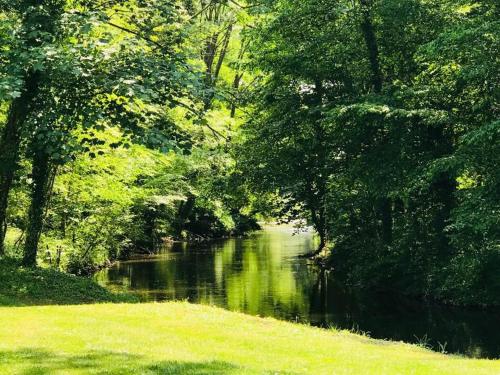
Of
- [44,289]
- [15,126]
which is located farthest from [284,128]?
[15,126]

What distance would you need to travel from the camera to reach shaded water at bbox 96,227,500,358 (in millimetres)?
20484

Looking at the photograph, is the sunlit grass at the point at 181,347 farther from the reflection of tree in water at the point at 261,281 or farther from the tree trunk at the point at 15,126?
the reflection of tree in water at the point at 261,281

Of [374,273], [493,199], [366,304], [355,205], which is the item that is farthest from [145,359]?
[355,205]

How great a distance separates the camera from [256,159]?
3516 centimetres

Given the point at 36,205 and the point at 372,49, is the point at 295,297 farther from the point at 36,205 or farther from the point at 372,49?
the point at 372,49

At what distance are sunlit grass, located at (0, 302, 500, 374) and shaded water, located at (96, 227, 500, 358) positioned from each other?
5324 mm

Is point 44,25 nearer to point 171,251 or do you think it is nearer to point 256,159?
point 256,159

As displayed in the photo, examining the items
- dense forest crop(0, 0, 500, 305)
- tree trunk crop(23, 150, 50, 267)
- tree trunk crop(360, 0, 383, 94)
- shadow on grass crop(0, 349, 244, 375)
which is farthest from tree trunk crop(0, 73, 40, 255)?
tree trunk crop(360, 0, 383, 94)

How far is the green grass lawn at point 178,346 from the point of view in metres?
9.41

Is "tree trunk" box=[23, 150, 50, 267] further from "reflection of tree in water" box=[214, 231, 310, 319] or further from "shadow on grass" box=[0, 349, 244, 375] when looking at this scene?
"shadow on grass" box=[0, 349, 244, 375]

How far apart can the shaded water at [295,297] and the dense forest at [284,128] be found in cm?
190

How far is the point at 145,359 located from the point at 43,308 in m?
6.39

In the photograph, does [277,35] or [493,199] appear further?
[277,35]

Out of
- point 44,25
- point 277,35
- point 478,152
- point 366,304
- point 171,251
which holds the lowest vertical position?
point 366,304
